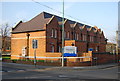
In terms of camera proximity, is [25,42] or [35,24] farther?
[35,24]

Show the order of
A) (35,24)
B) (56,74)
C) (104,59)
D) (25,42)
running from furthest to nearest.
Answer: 1. (35,24)
2. (25,42)
3. (104,59)
4. (56,74)

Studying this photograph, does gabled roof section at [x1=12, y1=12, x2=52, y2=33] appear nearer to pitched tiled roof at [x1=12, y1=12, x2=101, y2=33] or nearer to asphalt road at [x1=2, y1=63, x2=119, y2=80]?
pitched tiled roof at [x1=12, y1=12, x2=101, y2=33]

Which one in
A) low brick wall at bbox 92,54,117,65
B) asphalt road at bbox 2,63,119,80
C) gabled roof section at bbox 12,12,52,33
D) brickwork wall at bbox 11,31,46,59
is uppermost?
gabled roof section at bbox 12,12,52,33

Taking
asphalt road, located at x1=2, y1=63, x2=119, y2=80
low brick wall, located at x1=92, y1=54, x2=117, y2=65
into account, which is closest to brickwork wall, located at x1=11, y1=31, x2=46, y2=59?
low brick wall, located at x1=92, y1=54, x2=117, y2=65

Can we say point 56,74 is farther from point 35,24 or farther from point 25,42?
point 35,24

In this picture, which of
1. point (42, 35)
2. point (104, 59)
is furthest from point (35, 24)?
point (104, 59)

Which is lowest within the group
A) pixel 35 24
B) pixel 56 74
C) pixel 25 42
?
pixel 56 74

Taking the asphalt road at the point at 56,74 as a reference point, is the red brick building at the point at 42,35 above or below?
above

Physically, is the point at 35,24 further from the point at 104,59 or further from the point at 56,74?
the point at 56,74

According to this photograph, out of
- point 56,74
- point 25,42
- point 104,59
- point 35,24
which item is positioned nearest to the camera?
point 56,74

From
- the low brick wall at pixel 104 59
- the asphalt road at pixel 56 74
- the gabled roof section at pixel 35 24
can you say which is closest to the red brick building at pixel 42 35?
the gabled roof section at pixel 35 24

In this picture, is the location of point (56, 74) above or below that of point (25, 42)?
below

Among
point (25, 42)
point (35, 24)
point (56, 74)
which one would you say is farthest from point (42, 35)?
point (56, 74)

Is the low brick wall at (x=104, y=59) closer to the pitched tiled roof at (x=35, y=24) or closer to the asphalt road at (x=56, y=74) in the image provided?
the asphalt road at (x=56, y=74)
